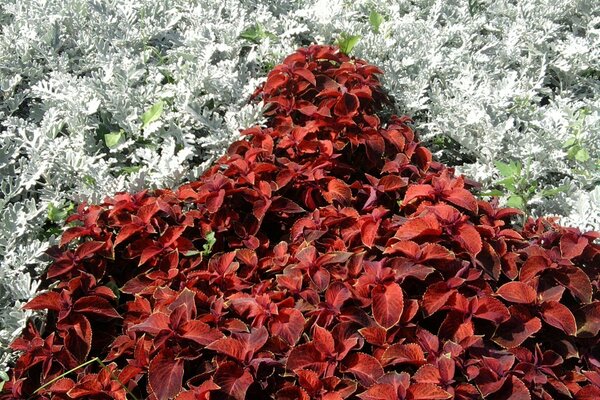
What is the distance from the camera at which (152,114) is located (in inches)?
95.7

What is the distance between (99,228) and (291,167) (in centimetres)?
64

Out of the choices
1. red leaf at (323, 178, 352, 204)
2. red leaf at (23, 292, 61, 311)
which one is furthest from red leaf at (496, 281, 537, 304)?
red leaf at (23, 292, 61, 311)

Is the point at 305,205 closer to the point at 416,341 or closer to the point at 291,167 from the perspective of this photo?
the point at 291,167

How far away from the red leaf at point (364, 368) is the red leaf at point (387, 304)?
93mm

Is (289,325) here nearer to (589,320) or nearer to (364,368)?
(364,368)

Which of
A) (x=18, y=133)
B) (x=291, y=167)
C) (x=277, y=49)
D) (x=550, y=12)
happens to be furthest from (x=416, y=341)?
(x=550, y=12)

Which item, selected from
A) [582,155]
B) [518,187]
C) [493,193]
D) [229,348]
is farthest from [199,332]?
[582,155]

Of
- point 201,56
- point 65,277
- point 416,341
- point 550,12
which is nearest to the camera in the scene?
point 416,341

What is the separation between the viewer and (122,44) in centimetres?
284

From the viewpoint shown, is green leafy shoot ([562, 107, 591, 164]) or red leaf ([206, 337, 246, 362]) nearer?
red leaf ([206, 337, 246, 362])

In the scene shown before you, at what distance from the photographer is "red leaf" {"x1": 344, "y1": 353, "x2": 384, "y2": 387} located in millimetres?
1627

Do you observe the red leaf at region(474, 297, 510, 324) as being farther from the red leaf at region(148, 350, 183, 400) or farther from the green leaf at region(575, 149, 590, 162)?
the green leaf at region(575, 149, 590, 162)

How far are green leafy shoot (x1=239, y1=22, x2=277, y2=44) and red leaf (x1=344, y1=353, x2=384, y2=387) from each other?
1.65 metres

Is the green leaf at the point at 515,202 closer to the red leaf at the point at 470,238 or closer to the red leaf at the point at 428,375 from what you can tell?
the red leaf at the point at 470,238
